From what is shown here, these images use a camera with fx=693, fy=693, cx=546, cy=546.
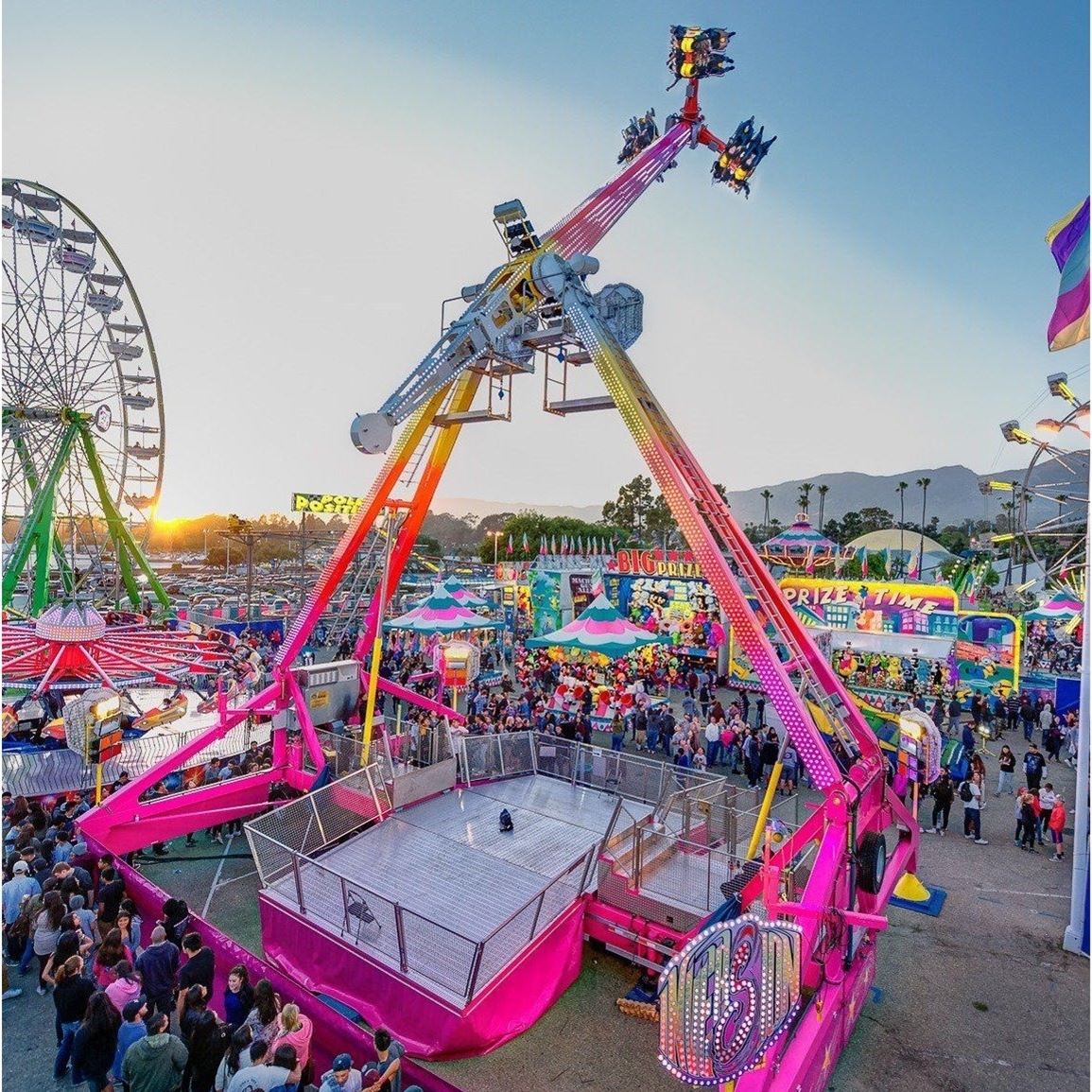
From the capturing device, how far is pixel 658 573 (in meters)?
33.2

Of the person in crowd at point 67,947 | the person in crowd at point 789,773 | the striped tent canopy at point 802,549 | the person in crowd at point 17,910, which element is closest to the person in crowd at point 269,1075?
the person in crowd at point 67,947

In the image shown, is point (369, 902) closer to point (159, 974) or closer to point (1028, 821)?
point (159, 974)

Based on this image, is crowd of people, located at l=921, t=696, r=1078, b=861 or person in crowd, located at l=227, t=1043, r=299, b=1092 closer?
person in crowd, located at l=227, t=1043, r=299, b=1092

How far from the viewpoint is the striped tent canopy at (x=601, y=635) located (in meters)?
19.8

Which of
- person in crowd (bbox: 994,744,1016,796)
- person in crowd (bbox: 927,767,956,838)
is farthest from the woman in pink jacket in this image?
person in crowd (bbox: 994,744,1016,796)

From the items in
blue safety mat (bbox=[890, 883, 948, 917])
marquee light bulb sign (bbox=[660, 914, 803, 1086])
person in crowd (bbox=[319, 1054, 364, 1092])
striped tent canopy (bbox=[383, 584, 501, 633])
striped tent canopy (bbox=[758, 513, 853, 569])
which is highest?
striped tent canopy (bbox=[758, 513, 853, 569])

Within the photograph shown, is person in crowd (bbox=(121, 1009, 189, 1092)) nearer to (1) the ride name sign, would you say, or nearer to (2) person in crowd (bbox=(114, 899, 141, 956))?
(2) person in crowd (bbox=(114, 899, 141, 956))

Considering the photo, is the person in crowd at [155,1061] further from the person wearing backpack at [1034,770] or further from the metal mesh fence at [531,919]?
the person wearing backpack at [1034,770]

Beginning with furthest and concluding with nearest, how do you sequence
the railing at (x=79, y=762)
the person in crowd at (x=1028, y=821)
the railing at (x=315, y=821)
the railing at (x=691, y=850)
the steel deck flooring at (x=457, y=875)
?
the railing at (x=79, y=762)
the person in crowd at (x=1028, y=821)
the railing at (x=315, y=821)
the railing at (x=691, y=850)
the steel deck flooring at (x=457, y=875)

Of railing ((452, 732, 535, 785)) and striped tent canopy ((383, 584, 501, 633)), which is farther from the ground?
striped tent canopy ((383, 584, 501, 633))

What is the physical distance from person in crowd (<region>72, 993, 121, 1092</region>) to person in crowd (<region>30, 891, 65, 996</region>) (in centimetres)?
222

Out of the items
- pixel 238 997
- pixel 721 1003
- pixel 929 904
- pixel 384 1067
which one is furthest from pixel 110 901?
pixel 929 904

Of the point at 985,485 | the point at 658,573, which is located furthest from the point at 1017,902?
the point at 658,573

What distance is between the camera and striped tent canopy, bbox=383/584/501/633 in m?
22.8
